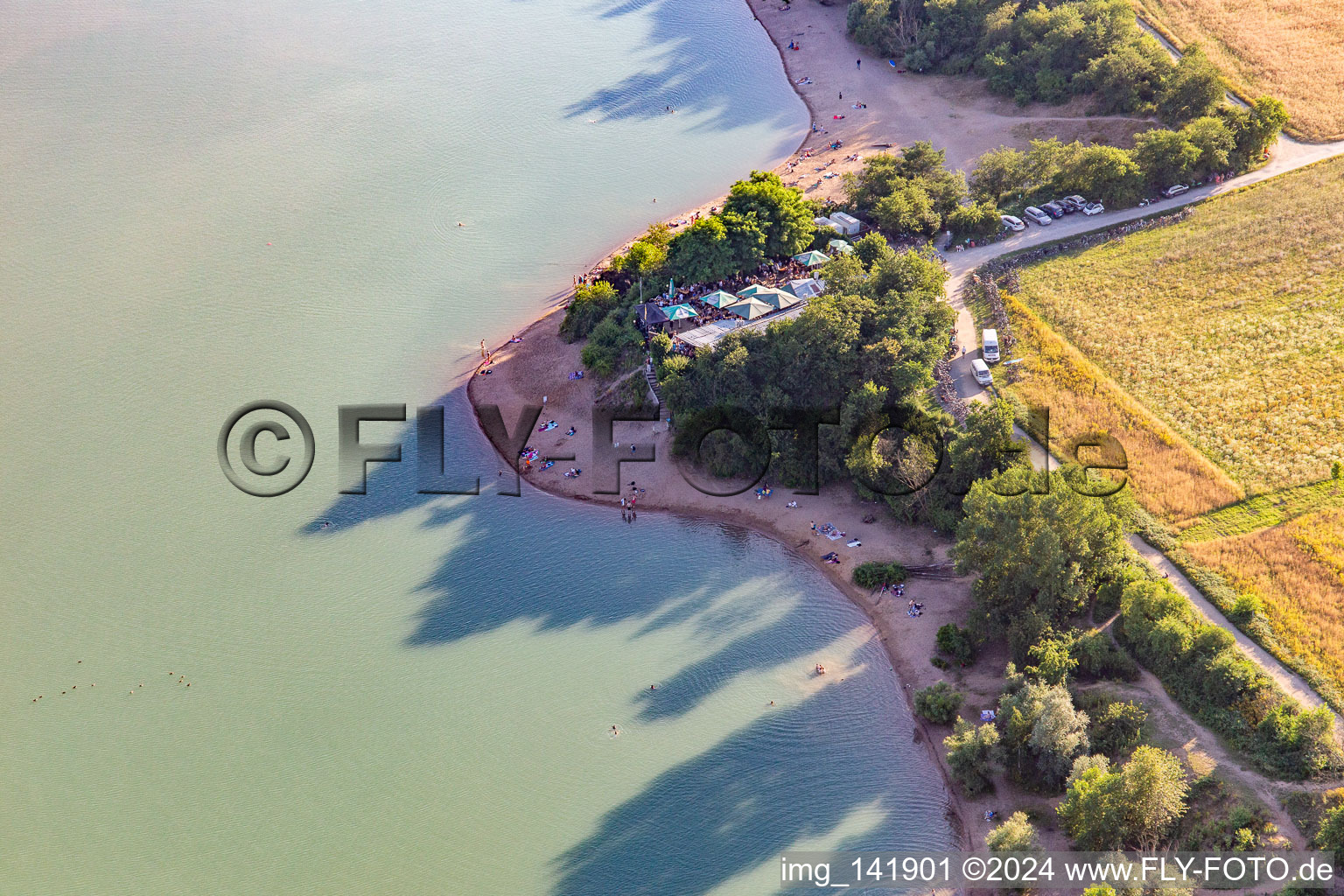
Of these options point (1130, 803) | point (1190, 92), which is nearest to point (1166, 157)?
point (1190, 92)

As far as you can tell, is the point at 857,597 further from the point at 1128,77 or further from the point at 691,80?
the point at 691,80

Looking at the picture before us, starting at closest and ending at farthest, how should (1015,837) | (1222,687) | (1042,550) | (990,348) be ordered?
(1015,837) < (1222,687) < (1042,550) < (990,348)

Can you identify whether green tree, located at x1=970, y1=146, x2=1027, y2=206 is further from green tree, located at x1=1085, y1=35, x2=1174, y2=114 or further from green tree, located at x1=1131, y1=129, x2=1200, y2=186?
green tree, located at x1=1085, y1=35, x2=1174, y2=114

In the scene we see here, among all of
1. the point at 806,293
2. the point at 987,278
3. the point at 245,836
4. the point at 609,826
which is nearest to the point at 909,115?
the point at 987,278

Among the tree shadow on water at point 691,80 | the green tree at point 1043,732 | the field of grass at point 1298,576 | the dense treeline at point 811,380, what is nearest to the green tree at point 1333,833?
the green tree at point 1043,732

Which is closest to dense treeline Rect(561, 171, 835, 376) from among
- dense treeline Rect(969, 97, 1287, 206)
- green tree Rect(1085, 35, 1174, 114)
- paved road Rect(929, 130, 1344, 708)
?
paved road Rect(929, 130, 1344, 708)

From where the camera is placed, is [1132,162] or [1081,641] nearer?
[1081,641]

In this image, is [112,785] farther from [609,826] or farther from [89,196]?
[89,196]
